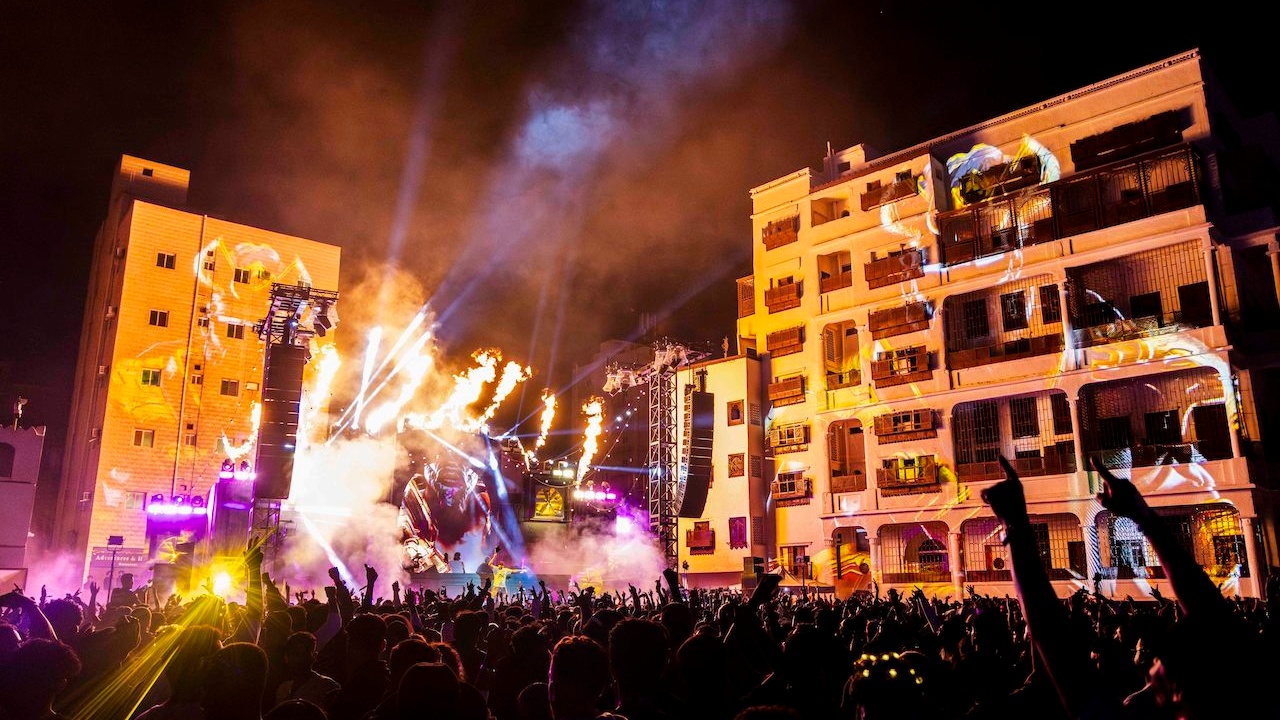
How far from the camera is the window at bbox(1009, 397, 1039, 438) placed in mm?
28156

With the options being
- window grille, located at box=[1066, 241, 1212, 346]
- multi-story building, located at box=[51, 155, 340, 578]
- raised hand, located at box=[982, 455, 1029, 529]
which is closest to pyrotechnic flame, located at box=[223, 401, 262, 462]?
multi-story building, located at box=[51, 155, 340, 578]

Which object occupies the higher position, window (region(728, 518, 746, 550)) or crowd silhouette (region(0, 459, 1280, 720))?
window (region(728, 518, 746, 550))

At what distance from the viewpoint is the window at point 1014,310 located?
96.1ft

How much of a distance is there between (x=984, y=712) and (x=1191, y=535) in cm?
2572

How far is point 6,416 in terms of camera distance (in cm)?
4141

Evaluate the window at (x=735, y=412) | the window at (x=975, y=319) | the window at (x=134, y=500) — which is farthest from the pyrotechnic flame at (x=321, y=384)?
the window at (x=975, y=319)

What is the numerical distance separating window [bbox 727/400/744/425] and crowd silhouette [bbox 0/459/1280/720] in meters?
28.9

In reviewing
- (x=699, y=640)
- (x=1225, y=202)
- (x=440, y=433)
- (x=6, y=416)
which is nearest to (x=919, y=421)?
(x=1225, y=202)

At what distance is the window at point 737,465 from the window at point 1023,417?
35.9 ft

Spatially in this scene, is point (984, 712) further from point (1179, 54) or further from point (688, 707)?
point (1179, 54)

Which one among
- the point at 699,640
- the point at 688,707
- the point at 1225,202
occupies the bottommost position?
the point at 688,707

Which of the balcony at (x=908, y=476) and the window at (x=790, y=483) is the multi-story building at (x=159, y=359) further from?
the balcony at (x=908, y=476)

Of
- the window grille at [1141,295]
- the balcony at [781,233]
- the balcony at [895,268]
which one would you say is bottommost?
the window grille at [1141,295]

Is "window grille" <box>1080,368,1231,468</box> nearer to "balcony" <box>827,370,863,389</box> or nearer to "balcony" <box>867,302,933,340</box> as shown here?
"balcony" <box>867,302,933,340</box>
